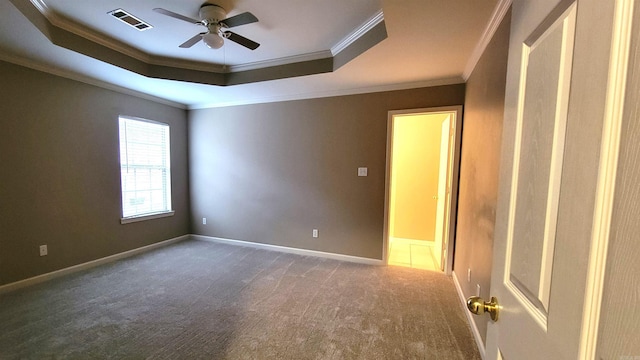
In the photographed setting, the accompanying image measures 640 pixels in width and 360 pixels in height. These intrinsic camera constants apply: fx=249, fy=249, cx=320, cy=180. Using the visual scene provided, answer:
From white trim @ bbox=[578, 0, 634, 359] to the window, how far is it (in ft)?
14.7

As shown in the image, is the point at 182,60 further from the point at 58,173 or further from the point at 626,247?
the point at 626,247

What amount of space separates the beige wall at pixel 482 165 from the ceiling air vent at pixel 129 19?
2.86m

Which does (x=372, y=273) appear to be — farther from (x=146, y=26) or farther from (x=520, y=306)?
(x=146, y=26)

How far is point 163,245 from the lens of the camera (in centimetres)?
408

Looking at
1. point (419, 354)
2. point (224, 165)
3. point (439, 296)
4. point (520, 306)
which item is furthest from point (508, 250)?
point (224, 165)

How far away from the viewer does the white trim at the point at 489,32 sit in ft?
5.17

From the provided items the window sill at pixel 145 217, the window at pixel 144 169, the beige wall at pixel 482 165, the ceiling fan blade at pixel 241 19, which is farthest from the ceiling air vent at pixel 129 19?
the beige wall at pixel 482 165

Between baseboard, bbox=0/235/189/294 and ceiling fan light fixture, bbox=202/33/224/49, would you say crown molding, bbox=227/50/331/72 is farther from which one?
baseboard, bbox=0/235/189/294

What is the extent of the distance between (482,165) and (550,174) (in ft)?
5.51

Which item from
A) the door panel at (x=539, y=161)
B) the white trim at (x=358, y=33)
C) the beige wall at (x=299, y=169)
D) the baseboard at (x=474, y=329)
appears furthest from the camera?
the beige wall at (x=299, y=169)

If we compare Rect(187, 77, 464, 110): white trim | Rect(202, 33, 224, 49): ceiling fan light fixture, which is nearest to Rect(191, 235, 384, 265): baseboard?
Rect(187, 77, 464, 110): white trim

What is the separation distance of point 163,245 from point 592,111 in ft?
16.0

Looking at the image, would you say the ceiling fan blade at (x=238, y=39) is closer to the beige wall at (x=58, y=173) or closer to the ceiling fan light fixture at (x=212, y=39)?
the ceiling fan light fixture at (x=212, y=39)

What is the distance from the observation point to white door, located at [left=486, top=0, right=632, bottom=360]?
399 mm
